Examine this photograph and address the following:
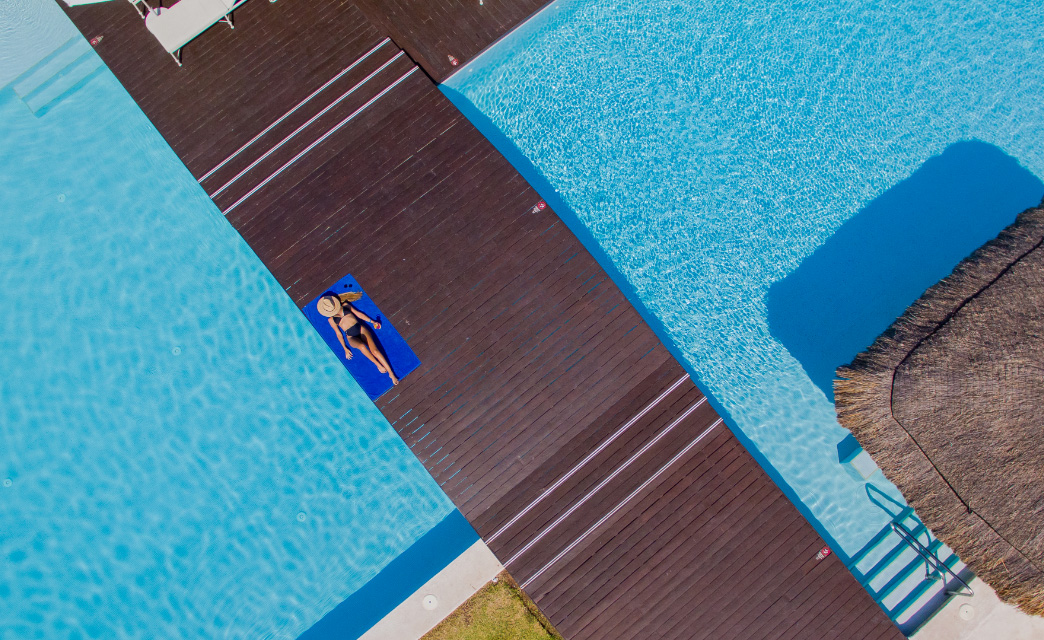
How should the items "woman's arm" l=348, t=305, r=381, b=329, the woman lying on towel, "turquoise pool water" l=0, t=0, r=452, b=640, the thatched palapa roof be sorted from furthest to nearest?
"turquoise pool water" l=0, t=0, r=452, b=640 < "woman's arm" l=348, t=305, r=381, b=329 < the woman lying on towel < the thatched palapa roof

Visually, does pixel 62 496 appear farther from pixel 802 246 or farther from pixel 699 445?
pixel 802 246

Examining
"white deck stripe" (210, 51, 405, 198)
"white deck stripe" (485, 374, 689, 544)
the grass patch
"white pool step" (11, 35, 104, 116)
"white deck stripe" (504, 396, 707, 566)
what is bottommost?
the grass patch

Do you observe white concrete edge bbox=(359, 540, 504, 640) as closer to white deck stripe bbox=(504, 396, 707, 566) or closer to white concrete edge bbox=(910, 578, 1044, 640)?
white deck stripe bbox=(504, 396, 707, 566)

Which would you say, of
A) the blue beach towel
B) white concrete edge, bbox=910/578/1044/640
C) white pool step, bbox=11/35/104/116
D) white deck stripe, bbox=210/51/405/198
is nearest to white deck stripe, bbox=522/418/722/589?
the blue beach towel

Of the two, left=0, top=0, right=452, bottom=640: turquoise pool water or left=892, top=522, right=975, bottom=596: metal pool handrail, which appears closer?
left=892, top=522, right=975, bottom=596: metal pool handrail

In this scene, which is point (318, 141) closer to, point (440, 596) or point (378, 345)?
point (378, 345)

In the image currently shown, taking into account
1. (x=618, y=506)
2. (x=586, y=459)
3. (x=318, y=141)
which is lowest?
(x=618, y=506)

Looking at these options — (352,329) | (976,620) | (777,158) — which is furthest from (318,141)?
(976,620)
